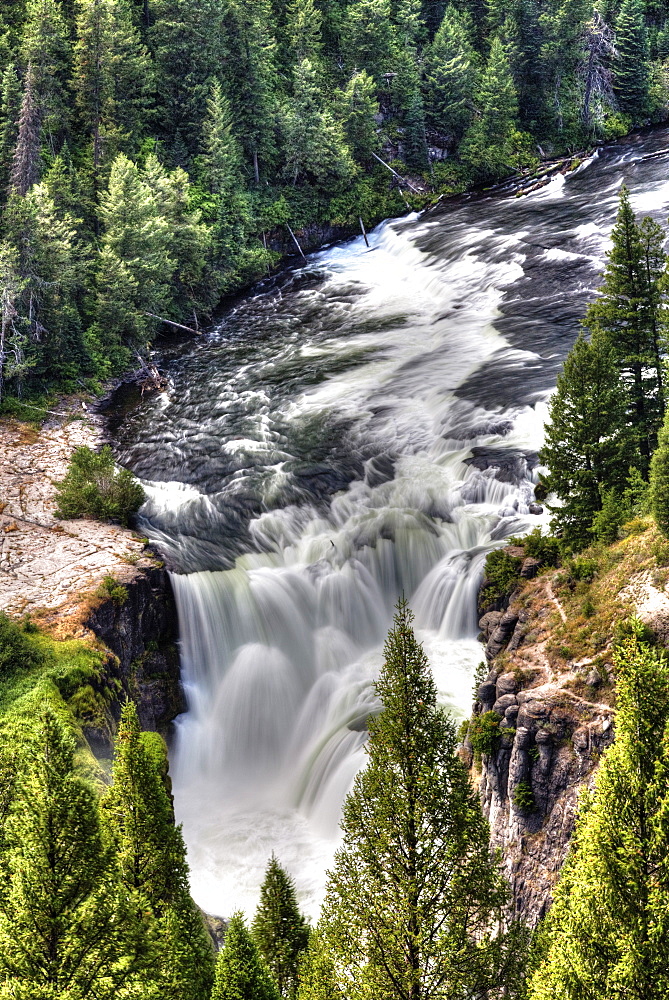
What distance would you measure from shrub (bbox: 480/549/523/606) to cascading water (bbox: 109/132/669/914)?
3947 millimetres

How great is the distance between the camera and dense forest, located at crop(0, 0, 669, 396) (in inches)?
1962

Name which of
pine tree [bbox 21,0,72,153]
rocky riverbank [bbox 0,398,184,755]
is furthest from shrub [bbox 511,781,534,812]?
pine tree [bbox 21,0,72,153]

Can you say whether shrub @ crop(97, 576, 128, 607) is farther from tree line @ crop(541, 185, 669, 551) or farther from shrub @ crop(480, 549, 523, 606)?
tree line @ crop(541, 185, 669, 551)

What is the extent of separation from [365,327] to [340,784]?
31.8m

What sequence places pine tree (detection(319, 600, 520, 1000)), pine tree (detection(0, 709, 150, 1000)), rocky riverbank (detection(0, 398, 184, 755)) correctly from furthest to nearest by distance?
rocky riverbank (detection(0, 398, 184, 755)) → pine tree (detection(319, 600, 520, 1000)) → pine tree (detection(0, 709, 150, 1000))

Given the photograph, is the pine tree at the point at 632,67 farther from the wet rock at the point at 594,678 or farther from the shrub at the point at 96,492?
the wet rock at the point at 594,678

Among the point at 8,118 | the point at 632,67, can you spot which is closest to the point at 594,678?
the point at 8,118

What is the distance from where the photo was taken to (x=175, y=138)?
6397 centimetres

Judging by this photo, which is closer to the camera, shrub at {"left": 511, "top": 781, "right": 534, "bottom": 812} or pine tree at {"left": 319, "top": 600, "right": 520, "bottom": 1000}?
pine tree at {"left": 319, "top": 600, "right": 520, "bottom": 1000}

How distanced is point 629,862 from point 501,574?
15.2 m

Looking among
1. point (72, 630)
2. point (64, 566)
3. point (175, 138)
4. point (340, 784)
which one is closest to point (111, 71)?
point (175, 138)

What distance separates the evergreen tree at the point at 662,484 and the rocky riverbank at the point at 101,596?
1638cm

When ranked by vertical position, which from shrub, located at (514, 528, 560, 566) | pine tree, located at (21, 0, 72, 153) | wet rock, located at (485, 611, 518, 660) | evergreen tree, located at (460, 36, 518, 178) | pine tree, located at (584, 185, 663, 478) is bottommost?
wet rock, located at (485, 611, 518, 660)

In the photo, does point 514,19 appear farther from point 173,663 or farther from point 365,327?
point 173,663
